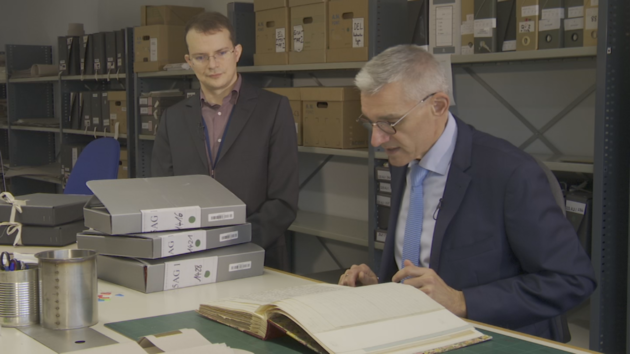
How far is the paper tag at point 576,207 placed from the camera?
2512 mm

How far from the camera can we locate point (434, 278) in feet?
4.85

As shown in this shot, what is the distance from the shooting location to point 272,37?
→ 3.67m

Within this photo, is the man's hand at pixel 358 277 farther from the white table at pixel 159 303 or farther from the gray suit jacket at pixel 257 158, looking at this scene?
the gray suit jacket at pixel 257 158

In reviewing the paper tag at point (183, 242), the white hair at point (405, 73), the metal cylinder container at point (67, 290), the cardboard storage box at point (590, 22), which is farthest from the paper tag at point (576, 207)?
the metal cylinder container at point (67, 290)

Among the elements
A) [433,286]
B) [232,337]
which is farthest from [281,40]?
[232,337]

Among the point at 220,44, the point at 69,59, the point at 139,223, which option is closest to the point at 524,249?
the point at 139,223

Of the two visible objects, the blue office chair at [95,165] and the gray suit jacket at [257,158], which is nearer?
the gray suit jacket at [257,158]

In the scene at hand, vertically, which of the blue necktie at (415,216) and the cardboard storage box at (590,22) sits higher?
the cardboard storage box at (590,22)

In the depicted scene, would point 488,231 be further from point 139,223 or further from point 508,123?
point 508,123

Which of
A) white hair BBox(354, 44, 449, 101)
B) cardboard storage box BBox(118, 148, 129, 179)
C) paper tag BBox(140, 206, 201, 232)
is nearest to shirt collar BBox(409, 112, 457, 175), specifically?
white hair BBox(354, 44, 449, 101)

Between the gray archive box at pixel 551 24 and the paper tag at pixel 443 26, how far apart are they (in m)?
0.40

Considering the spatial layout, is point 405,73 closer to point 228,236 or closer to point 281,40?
point 228,236

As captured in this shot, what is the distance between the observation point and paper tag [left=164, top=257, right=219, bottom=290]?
1.70m

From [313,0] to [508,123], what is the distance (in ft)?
3.61
